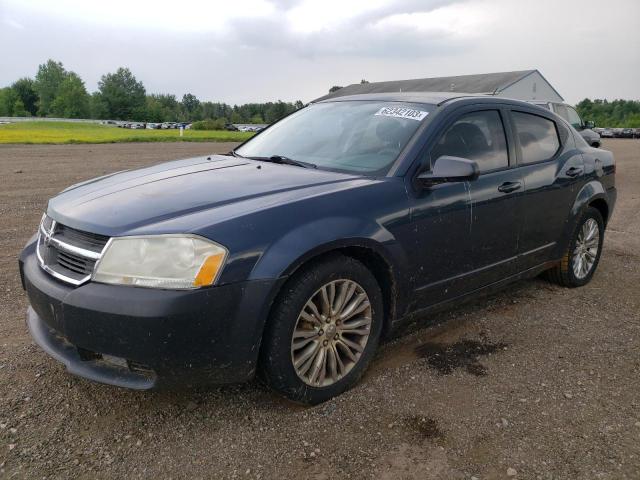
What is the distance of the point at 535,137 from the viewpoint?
430 cm

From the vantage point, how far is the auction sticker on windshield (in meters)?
3.59

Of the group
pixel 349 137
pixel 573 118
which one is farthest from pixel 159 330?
pixel 573 118

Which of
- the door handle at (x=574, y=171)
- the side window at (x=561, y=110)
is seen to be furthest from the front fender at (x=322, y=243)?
the side window at (x=561, y=110)

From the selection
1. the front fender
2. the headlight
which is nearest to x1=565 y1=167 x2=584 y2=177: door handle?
the front fender

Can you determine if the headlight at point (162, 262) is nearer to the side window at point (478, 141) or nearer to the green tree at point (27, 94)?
the side window at point (478, 141)

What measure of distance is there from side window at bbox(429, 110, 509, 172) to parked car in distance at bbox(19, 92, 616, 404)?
1cm

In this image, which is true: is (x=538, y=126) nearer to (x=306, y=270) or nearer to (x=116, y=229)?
(x=306, y=270)

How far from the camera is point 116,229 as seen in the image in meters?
2.57

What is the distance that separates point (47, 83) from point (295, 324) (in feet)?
424

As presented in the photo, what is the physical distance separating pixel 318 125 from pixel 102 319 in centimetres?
219

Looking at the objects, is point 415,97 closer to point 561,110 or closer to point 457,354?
point 457,354

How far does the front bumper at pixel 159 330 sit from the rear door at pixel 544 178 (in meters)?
2.36

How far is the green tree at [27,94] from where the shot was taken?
4473 inches

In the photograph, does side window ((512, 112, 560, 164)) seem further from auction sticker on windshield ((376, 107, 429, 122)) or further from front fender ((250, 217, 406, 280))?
front fender ((250, 217, 406, 280))
